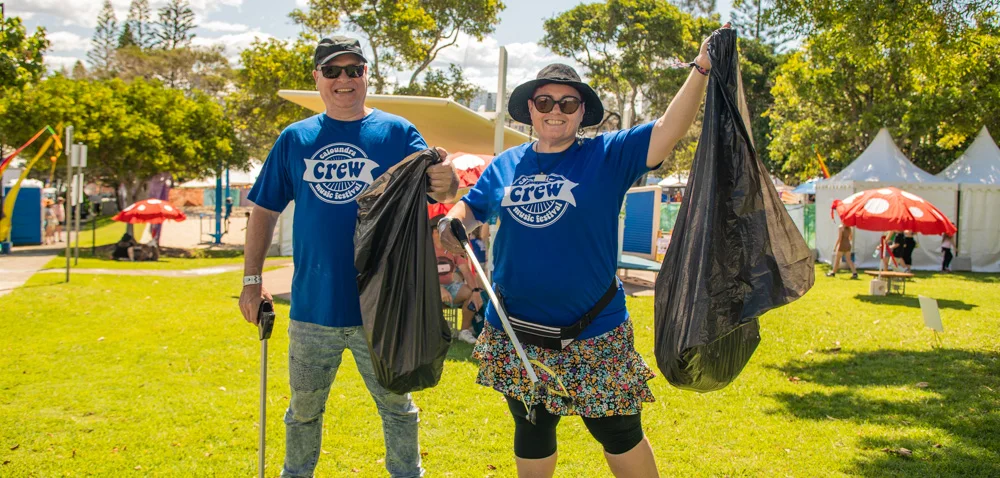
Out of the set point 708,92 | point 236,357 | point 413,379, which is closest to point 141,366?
point 236,357

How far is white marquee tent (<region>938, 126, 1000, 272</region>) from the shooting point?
1872 centimetres

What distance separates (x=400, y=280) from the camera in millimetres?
2863

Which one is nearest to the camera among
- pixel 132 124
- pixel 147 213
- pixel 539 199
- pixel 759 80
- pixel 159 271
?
pixel 539 199

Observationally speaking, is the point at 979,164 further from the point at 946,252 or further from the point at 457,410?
the point at 457,410

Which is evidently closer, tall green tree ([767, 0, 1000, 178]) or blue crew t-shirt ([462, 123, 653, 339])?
blue crew t-shirt ([462, 123, 653, 339])

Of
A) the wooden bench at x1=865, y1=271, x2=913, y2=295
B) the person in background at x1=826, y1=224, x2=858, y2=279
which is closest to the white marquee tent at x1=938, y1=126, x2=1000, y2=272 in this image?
the person in background at x1=826, y1=224, x2=858, y2=279

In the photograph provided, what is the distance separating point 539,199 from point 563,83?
0.47 m

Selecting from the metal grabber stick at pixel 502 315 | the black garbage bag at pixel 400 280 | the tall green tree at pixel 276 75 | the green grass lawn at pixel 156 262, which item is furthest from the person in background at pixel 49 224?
the metal grabber stick at pixel 502 315

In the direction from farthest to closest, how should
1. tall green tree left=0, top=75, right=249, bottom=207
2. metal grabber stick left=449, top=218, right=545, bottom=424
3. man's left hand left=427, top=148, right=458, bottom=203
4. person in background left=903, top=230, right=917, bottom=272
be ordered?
1. tall green tree left=0, top=75, right=249, bottom=207
2. person in background left=903, top=230, right=917, bottom=272
3. man's left hand left=427, top=148, right=458, bottom=203
4. metal grabber stick left=449, top=218, right=545, bottom=424

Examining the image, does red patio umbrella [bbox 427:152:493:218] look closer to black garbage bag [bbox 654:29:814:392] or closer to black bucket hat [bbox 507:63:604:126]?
black bucket hat [bbox 507:63:604:126]

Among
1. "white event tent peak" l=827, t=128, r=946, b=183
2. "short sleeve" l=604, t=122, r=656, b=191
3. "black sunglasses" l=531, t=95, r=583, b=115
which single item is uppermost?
"white event tent peak" l=827, t=128, r=946, b=183

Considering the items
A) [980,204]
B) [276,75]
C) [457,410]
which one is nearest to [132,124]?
[276,75]

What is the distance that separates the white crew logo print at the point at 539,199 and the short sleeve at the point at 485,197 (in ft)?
0.38

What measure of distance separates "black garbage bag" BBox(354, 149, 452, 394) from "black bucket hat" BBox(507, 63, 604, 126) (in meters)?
0.54
